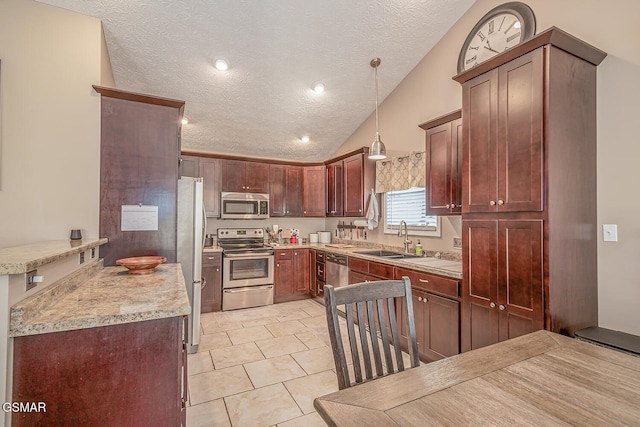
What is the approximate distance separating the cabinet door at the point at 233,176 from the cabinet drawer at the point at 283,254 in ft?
3.98

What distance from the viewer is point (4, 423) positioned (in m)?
1.15

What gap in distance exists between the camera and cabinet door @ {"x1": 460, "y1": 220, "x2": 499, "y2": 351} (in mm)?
2197

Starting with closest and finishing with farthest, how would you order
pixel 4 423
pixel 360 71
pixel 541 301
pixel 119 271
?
pixel 4 423
pixel 541 301
pixel 119 271
pixel 360 71

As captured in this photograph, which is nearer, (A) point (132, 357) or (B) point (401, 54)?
(A) point (132, 357)

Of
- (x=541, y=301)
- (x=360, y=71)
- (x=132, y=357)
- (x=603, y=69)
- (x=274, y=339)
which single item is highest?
(x=360, y=71)

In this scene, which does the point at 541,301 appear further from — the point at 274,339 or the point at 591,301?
the point at 274,339

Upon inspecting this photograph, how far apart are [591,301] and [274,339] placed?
2902 millimetres

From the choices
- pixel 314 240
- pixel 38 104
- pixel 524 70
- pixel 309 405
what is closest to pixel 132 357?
pixel 309 405

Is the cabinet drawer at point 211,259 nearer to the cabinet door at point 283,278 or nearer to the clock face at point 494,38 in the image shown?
the cabinet door at point 283,278

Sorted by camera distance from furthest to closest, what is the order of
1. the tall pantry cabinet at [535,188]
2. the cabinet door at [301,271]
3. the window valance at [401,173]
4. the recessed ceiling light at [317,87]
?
the cabinet door at [301,271], the recessed ceiling light at [317,87], the window valance at [401,173], the tall pantry cabinet at [535,188]

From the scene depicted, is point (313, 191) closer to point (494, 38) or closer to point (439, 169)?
point (439, 169)

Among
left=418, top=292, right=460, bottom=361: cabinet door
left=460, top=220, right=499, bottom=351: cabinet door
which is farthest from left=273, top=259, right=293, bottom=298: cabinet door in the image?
→ left=460, top=220, right=499, bottom=351: cabinet door

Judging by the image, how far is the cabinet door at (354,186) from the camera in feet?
14.9

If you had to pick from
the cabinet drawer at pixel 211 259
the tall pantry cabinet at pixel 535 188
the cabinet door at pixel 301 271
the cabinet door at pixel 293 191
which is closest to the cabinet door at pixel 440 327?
the tall pantry cabinet at pixel 535 188
